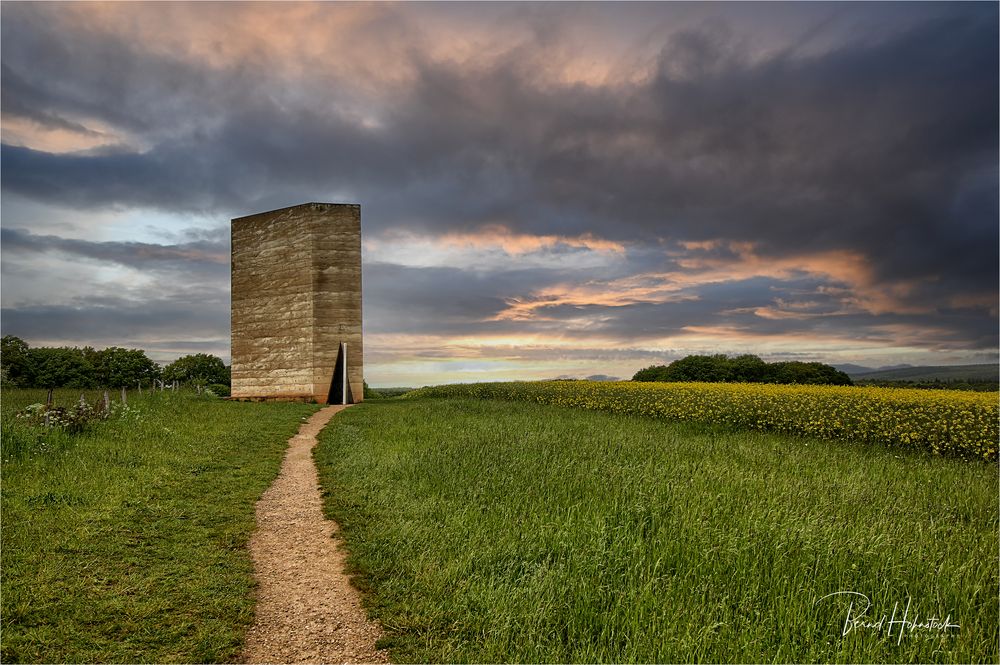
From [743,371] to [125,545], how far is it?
39.8 meters

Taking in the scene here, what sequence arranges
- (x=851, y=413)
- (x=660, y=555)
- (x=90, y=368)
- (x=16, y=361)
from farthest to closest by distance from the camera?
1. (x=90, y=368)
2. (x=16, y=361)
3. (x=851, y=413)
4. (x=660, y=555)

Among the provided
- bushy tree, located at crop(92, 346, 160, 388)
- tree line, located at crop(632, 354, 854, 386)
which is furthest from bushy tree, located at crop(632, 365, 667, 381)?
bushy tree, located at crop(92, 346, 160, 388)

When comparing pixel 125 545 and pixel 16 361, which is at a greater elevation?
pixel 16 361

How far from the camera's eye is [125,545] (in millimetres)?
6105

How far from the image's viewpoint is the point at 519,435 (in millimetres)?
12273

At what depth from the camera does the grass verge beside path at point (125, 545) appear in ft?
14.2

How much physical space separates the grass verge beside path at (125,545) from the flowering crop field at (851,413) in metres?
13.9

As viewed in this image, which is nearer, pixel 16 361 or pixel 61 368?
pixel 16 361

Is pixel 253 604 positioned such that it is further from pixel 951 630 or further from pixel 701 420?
pixel 701 420

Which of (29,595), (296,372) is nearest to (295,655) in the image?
(29,595)

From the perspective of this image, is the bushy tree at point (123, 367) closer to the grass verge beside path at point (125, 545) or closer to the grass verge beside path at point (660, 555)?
the grass verge beside path at point (125, 545)

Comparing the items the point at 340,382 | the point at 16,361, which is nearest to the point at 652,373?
the point at 340,382

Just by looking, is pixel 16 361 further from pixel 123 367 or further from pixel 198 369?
A: pixel 198 369

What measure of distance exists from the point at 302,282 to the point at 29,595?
24396 millimetres
